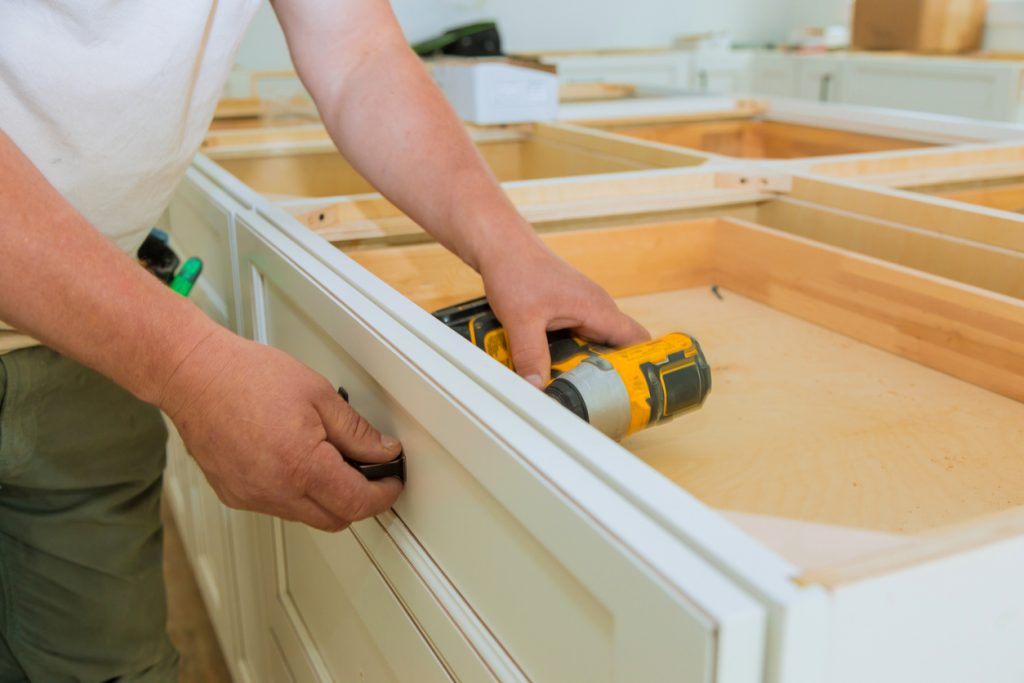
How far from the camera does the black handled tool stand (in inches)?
25.2

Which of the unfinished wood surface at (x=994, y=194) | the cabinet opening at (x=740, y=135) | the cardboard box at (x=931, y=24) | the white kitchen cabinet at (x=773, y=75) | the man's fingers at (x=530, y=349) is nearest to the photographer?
the man's fingers at (x=530, y=349)

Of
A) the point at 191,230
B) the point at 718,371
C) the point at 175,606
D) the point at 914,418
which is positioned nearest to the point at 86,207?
the point at 191,230

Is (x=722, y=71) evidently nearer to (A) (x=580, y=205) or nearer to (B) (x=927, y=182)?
(B) (x=927, y=182)

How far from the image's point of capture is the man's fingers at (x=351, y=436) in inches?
25.0

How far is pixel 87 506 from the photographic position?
1020mm

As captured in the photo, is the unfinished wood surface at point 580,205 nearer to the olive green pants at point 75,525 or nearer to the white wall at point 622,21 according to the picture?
the olive green pants at point 75,525

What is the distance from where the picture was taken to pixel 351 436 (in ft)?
2.09

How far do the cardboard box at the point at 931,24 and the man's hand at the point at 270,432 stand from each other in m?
3.15

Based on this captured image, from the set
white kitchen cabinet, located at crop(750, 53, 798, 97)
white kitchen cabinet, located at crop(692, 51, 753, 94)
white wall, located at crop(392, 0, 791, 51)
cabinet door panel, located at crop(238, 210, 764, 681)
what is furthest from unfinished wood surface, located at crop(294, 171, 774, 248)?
white wall, located at crop(392, 0, 791, 51)

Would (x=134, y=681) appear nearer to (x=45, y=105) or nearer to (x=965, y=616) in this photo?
(x=45, y=105)

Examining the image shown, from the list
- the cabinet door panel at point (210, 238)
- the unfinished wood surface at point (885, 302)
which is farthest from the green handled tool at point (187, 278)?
the unfinished wood surface at point (885, 302)

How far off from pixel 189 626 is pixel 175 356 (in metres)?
1.16

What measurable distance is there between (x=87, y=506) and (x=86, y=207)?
35 cm

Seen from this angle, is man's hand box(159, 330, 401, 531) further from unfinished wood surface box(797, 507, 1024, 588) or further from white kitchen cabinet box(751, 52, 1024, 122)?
white kitchen cabinet box(751, 52, 1024, 122)
